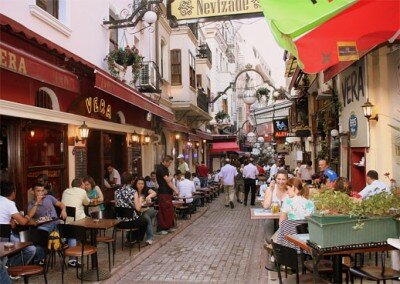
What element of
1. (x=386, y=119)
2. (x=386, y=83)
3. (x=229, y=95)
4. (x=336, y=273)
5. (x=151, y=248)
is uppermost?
(x=229, y=95)

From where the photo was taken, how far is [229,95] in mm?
44531

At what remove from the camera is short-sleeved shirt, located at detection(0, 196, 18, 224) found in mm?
6804

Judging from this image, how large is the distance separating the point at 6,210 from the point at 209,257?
3.94m

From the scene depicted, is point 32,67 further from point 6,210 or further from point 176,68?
point 176,68

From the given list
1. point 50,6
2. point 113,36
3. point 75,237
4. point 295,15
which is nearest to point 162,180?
point 75,237

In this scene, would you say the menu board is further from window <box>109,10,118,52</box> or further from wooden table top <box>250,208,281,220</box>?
wooden table top <box>250,208,281,220</box>

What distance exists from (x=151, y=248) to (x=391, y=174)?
5519 millimetres

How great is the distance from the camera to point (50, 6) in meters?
10.1

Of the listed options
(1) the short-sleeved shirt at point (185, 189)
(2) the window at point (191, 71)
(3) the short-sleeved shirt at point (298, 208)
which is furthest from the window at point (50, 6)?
(2) the window at point (191, 71)

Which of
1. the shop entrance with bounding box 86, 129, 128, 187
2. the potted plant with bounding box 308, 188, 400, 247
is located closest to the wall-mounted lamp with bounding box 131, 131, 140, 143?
the shop entrance with bounding box 86, 129, 128, 187

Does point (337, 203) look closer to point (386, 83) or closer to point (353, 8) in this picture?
point (353, 8)

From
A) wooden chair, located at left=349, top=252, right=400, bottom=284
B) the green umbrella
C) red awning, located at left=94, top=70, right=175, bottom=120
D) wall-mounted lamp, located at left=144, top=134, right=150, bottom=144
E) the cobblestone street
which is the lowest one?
the cobblestone street

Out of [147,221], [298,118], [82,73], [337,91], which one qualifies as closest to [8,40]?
[82,73]

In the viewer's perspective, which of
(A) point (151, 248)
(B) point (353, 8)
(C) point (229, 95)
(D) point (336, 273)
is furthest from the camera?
(C) point (229, 95)
